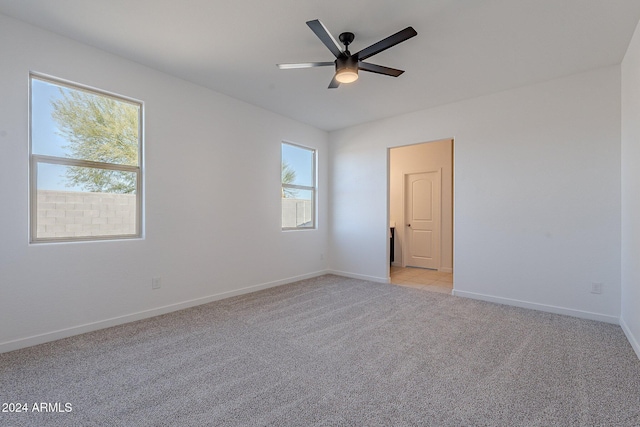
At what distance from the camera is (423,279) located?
5.32 meters

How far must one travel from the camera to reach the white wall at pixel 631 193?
2.48 meters

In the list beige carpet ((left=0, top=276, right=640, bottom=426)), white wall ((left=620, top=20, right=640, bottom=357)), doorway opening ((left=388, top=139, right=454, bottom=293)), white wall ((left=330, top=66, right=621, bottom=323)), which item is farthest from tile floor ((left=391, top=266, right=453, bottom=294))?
white wall ((left=620, top=20, right=640, bottom=357))

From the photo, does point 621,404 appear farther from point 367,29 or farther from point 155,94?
point 155,94

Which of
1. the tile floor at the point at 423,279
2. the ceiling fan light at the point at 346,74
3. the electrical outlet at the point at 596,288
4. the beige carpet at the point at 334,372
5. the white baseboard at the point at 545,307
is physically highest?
the ceiling fan light at the point at 346,74

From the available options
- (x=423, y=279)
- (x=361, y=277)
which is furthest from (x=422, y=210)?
(x=361, y=277)

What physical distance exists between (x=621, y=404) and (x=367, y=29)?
3174 mm

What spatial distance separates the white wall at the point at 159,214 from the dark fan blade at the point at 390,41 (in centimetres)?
227

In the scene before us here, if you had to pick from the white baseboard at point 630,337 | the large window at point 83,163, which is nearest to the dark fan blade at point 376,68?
the large window at point 83,163

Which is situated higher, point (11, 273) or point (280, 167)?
point (280, 167)

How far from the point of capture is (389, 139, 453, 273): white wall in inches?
240

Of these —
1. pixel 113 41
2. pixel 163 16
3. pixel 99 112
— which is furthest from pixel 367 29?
pixel 99 112

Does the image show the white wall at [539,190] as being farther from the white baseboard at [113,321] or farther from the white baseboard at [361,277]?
the white baseboard at [113,321]

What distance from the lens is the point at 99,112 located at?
303 centimetres

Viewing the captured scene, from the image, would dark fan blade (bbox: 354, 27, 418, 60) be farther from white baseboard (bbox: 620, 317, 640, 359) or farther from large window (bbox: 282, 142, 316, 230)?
white baseboard (bbox: 620, 317, 640, 359)
